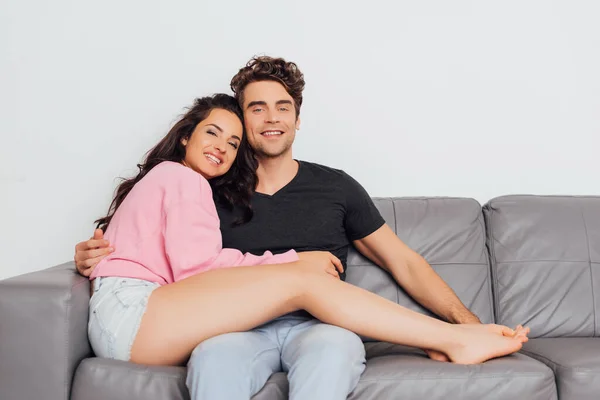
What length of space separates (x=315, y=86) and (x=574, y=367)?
1.48 metres

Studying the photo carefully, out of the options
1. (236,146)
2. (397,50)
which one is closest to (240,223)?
(236,146)

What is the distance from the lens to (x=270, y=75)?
240 centimetres

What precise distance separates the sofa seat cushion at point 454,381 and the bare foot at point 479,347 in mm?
31

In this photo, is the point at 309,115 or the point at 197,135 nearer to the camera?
the point at 197,135

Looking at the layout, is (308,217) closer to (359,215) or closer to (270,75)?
(359,215)

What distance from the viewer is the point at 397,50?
2.77 meters

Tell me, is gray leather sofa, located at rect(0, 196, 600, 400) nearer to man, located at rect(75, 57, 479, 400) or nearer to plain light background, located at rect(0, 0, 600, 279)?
man, located at rect(75, 57, 479, 400)

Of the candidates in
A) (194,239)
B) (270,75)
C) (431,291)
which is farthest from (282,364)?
(270,75)

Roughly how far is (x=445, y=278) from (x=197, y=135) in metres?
1.03

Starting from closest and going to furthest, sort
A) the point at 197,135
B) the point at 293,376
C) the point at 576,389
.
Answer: the point at 293,376 < the point at 576,389 < the point at 197,135

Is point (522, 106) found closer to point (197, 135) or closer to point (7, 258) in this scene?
point (197, 135)

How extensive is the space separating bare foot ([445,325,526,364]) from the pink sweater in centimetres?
68

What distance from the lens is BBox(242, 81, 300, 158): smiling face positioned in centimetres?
234

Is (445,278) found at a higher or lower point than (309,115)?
lower
